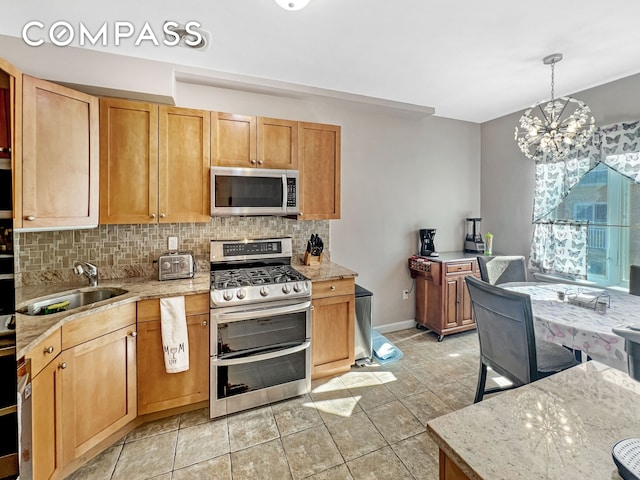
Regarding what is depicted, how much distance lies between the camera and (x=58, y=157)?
2.01m

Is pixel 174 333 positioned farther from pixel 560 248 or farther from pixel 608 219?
pixel 608 219

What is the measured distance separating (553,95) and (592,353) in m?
2.91

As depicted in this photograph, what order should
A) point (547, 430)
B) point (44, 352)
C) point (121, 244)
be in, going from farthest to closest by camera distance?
point (121, 244) < point (44, 352) < point (547, 430)

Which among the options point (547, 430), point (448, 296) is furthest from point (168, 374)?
point (448, 296)

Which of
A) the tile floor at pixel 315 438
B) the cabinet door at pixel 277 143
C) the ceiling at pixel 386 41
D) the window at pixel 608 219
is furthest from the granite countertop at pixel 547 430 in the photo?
the window at pixel 608 219

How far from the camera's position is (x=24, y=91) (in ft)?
5.94

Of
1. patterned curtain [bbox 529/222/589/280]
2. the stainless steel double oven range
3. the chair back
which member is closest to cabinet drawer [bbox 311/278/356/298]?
the stainless steel double oven range

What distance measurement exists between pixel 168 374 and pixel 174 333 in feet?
1.02

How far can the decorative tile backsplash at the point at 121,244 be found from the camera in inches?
90.7

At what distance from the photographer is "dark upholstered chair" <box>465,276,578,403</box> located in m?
1.77

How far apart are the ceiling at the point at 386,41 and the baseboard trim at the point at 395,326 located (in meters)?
2.64

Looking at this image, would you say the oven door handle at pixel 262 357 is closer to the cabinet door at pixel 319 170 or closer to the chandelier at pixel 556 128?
the cabinet door at pixel 319 170

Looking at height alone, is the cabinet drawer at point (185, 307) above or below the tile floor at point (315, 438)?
above

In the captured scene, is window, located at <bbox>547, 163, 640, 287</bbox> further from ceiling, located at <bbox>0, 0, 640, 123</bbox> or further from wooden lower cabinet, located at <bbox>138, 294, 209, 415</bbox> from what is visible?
wooden lower cabinet, located at <bbox>138, 294, 209, 415</bbox>
